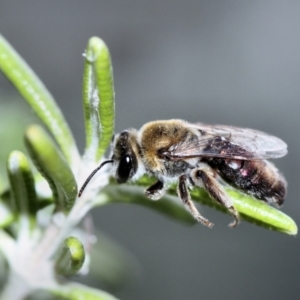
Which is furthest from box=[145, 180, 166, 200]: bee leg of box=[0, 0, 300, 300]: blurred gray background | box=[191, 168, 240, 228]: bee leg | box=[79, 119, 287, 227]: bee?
box=[0, 0, 300, 300]: blurred gray background

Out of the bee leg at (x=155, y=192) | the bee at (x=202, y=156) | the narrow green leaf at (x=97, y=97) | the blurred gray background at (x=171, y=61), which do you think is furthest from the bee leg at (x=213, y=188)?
the blurred gray background at (x=171, y=61)

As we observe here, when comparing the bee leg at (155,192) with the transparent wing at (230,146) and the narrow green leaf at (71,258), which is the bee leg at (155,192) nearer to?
the transparent wing at (230,146)

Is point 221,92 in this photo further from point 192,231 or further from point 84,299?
point 84,299

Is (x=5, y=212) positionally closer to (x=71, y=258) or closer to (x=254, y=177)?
(x=71, y=258)

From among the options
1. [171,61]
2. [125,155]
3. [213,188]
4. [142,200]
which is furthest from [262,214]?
[171,61]

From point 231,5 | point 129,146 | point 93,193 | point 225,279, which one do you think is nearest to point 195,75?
point 231,5

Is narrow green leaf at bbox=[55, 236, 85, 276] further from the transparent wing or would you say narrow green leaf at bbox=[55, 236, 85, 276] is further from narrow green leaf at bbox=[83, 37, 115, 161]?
the transparent wing
